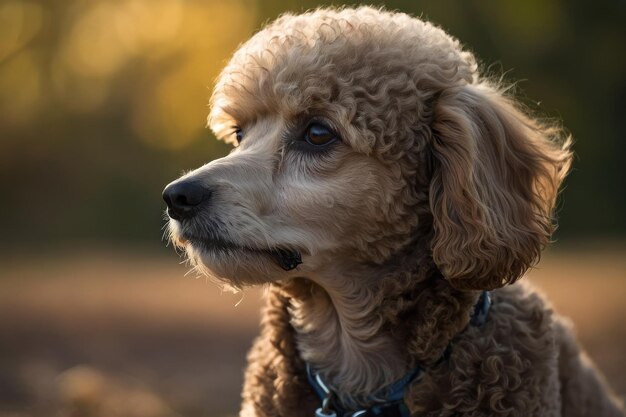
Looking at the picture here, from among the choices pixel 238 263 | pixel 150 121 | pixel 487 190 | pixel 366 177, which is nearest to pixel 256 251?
pixel 238 263

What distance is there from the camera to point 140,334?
8367 mm

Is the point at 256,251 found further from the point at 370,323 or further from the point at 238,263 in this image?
the point at 370,323

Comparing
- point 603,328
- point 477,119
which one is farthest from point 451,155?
point 603,328

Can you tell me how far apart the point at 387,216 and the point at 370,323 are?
0.50m

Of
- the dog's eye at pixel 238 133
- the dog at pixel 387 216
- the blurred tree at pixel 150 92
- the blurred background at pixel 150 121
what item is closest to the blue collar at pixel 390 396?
the dog at pixel 387 216

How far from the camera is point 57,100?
766 inches

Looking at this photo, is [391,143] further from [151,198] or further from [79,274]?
[151,198]

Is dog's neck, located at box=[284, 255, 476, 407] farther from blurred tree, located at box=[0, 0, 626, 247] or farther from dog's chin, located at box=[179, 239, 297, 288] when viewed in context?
blurred tree, located at box=[0, 0, 626, 247]

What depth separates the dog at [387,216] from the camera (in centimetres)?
331

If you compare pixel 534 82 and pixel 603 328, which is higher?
pixel 534 82

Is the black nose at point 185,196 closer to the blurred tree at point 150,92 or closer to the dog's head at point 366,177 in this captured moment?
the dog's head at point 366,177

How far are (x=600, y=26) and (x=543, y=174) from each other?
1513cm

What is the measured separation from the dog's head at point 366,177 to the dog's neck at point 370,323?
0.41 feet

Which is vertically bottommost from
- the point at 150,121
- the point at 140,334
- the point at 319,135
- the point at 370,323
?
the point at 370,323
